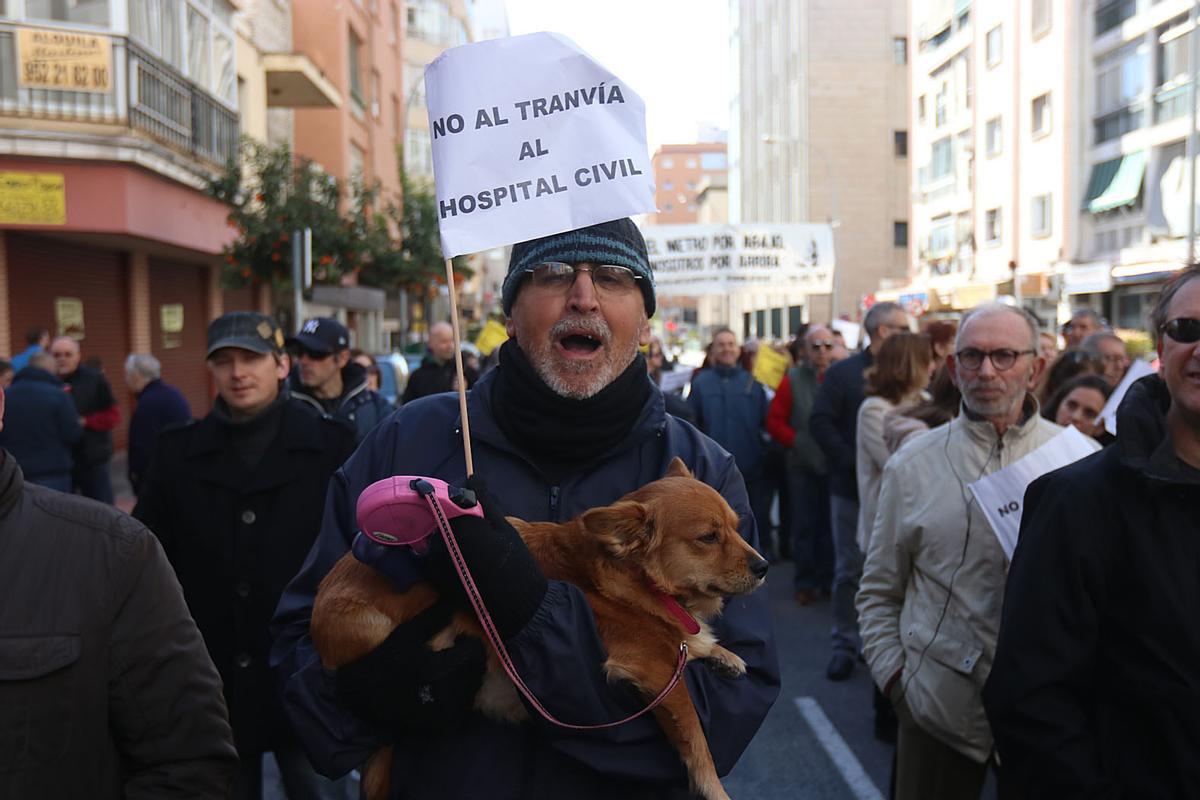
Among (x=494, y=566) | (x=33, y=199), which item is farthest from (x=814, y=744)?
(x=33, y=199)

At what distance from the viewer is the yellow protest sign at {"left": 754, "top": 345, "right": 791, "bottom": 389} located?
12.2 m

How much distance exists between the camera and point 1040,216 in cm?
3872

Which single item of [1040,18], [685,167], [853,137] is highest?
[685,167]

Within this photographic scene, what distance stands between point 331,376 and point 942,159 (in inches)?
1854

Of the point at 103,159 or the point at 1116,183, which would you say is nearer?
the point at 103,159

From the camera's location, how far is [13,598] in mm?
2137

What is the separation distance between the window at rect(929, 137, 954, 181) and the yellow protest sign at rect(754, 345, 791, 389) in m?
39.3

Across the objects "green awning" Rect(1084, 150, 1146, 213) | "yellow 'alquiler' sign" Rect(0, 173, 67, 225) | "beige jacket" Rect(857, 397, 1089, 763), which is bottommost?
"beige jacket" Rect(857, 397, 1089, 763)

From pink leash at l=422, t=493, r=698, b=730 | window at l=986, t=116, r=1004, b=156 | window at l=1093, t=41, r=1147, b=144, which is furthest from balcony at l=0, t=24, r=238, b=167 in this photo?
A: window at l=986, t=116, r=1004, b=156

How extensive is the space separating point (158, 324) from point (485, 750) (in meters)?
19.8

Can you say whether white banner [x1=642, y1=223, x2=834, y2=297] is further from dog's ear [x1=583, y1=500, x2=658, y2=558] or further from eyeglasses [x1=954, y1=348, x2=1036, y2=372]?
dog's ear [x1=583, y1=500, x2=658, y2=558]

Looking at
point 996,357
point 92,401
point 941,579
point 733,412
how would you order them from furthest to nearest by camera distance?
point 92,401
point 733,412
point 996,357
point 941,579

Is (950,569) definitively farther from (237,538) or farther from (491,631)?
(237,538)

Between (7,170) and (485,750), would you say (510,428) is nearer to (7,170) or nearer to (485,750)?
(485,750)
